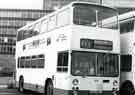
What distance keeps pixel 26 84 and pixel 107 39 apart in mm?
7974

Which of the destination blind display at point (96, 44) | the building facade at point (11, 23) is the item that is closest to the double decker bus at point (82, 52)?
the destination blind display at point (96, 44)

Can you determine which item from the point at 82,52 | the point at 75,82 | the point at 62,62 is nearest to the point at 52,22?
the point at 62,62

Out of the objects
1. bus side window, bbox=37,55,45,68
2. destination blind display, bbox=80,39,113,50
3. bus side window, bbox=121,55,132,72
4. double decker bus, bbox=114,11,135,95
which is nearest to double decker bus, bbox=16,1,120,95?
destination blind display, bbox=80,39,113,50

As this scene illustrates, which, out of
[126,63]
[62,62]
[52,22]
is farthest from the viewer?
[52,22]

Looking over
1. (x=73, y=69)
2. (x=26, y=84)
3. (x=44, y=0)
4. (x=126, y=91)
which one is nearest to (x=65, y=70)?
(x=73, y=69)

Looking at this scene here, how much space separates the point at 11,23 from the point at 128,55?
8838 cm

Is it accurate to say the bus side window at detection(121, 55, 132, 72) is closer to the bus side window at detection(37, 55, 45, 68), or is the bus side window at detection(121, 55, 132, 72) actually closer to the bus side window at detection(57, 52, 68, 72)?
the bus side window at detection(57, 52, 68, 72)

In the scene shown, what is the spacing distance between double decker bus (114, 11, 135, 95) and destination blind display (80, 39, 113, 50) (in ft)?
5.73

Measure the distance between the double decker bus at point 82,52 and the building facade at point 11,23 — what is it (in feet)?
281

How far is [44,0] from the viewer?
109438 millimetres

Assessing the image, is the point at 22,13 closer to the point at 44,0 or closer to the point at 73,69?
the point at 44,0

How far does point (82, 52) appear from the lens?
1471 centimetres

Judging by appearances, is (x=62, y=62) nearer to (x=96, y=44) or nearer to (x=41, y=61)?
(x=96, y=44)

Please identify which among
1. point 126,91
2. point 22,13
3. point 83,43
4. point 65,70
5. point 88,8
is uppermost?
point 22,13
